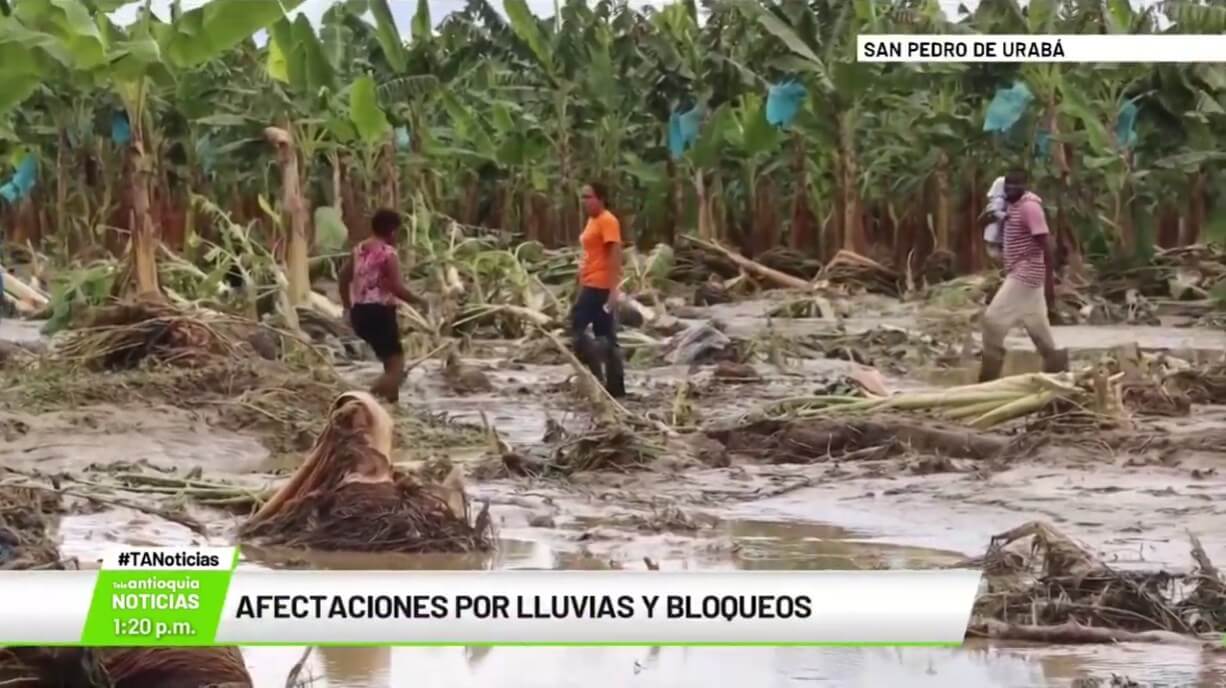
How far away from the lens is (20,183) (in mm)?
3314

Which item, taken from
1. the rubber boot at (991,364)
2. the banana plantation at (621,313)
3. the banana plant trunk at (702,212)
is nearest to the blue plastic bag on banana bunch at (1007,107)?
the banana plantation at (621,313)

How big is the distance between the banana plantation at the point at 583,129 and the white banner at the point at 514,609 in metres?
0.55

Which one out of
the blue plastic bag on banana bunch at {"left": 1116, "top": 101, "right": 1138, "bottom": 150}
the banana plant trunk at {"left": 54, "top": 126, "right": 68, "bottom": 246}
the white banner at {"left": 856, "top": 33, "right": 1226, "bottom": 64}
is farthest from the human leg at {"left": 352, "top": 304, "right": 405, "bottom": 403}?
the blue plastic bag on banana bunch at {"left": 1116, "top": 101, "right": 1138, "bottom": 150}

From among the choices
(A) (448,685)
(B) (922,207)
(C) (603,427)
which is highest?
(B) (922,207)

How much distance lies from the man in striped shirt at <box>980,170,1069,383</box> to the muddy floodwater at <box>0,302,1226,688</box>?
96 mm

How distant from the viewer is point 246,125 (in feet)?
10.7

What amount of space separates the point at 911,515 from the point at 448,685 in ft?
2.71

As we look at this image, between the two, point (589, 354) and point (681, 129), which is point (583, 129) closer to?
point (681, 129)

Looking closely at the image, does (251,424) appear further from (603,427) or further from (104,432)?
(603,427)

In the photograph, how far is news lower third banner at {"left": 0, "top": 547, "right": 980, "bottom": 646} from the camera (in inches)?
121

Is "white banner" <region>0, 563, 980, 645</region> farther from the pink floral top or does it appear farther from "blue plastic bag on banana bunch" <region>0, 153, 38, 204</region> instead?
"blue plastic bag on banana bunch" <region>0, 153, 38, 204</region>

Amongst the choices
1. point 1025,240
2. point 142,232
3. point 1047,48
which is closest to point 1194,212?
point 1025,240

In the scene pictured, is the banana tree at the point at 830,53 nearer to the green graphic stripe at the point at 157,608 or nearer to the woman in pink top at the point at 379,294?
the woman in pink top at the point at 379,294

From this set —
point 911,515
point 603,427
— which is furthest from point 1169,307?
point 603,427
